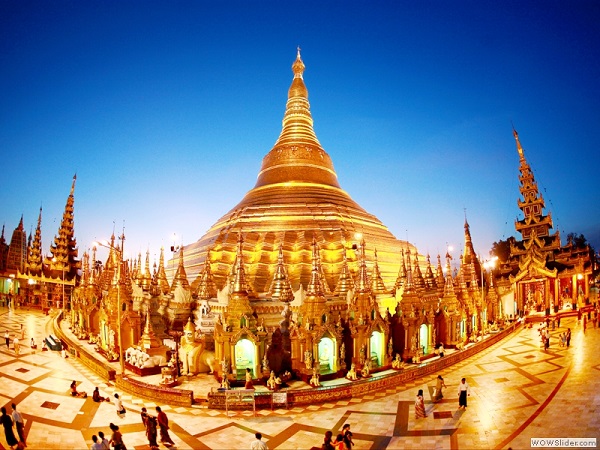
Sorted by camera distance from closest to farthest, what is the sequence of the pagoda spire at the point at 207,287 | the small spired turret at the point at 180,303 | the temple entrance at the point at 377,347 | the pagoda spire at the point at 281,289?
the temple entrance at the point at 377,347 → the pagoda spire at the point at 281,289 → the pagoda spire at the point at 207,287 → the small spired turret at the point at 180,303

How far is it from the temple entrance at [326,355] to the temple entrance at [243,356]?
3.49 m

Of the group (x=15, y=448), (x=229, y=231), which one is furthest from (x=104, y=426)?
(x=229, y=231)

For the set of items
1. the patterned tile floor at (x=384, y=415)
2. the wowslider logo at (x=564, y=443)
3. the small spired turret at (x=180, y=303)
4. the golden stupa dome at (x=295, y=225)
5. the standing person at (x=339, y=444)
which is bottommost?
the patterned tile floor at (x=384, y=415)

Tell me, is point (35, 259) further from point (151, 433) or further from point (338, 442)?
point (338, 442)

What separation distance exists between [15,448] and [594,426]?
17.8 m

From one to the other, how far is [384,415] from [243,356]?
24.7 ft

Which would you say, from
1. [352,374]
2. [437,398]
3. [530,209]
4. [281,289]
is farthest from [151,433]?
[530,209]

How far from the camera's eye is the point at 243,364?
1777 centimetres

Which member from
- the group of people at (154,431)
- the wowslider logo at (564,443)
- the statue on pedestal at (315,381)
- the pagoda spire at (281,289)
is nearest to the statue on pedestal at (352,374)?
the statue on pedestal at (315,381)

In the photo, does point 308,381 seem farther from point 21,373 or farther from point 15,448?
point 21,373

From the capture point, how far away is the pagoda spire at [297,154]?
37.6 m

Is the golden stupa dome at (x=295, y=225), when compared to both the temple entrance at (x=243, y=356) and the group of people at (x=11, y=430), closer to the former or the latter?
the temple entrance at (x=243, y=356)

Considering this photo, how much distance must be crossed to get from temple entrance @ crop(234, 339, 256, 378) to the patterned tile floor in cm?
145

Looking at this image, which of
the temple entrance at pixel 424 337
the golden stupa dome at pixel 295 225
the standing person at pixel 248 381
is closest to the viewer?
the standing person at pixel 248 381
